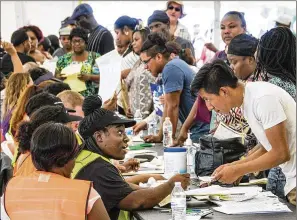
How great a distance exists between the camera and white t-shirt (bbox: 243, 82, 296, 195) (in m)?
2.91

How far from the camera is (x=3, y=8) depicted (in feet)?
40.9

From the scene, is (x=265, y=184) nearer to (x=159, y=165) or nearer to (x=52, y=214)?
(x=159, y=165)

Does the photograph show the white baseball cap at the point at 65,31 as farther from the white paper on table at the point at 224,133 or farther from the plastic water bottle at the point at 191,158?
the white paper on table at the point at 224,133

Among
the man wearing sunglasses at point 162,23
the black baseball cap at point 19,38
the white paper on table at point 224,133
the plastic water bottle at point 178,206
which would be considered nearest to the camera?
the plastic water bottle at point 178,206

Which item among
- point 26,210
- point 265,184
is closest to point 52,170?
point 26,210

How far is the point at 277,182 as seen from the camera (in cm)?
337

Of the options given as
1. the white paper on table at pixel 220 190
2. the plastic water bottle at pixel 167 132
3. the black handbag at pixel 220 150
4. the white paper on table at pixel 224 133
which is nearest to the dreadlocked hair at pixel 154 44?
the plastic water bottle at pixel 167 132

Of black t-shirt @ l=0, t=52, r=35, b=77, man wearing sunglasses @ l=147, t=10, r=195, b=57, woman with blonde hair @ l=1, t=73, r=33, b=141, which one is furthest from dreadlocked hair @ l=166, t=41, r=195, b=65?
black t-shirt @ l=0, t=52, r=35, b=77

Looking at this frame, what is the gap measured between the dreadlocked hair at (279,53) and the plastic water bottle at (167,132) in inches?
52.8

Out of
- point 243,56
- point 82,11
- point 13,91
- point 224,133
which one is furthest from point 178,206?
point 82,11

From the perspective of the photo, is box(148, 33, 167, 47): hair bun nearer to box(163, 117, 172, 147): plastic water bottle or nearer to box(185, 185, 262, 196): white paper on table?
box(163, 117, 172, 147): plastic water bottle

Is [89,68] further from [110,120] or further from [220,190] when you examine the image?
[220,190]

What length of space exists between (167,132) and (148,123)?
65cm

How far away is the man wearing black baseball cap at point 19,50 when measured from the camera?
7336 mm
